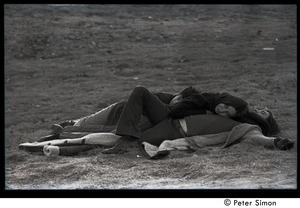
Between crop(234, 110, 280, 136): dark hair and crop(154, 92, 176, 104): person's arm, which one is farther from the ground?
crop(154, 92, 176, 104): person's arm

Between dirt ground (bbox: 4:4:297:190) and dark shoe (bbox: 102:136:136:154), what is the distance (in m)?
0.08

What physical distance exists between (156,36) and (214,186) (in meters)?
8.50

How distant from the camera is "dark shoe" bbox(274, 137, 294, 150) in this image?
5.15 metres

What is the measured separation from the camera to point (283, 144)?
16.9 feet

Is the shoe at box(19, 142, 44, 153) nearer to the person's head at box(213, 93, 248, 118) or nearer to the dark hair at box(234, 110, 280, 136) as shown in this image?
the person's head at box(213, 93, 248, 118)

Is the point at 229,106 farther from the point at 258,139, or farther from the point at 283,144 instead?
the point at 283,144

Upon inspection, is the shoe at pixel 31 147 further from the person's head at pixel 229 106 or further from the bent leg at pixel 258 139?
the bent leg at pixel 258 139

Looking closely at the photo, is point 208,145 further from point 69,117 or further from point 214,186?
point 69,117

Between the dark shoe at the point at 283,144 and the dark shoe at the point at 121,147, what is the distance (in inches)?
59.2

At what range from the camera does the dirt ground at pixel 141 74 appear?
15.7ft

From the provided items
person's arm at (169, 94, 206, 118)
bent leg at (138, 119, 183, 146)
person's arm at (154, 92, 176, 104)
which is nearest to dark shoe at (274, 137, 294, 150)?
person's arm at (169, 94, 206, 118)

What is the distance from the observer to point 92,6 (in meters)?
14.3

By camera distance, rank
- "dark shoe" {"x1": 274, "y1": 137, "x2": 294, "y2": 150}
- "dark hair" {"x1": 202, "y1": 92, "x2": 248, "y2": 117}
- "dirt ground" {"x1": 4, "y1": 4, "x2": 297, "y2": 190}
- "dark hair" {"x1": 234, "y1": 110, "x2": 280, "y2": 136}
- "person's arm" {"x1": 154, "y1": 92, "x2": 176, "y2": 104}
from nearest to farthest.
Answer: "dirt ground" {"x1": 4, "y1": 4, "x2": 297, "y2": 190} < "dark shoe" {"x1": 274, "y1": 137, "x2": 294, "y2": 150} < "dark hair" {"x1": 202, "y1": 92, "x2": 248, "y2": 117} < "dark hair" {"x1": 234, "y1": 110, "x2": 280, "y2": 136} < "person's arm" {"x1": 154, "y1": 92, "x2": 176, "y2": 104}

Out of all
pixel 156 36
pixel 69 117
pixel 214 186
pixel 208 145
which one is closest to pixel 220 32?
pixel 156 36
